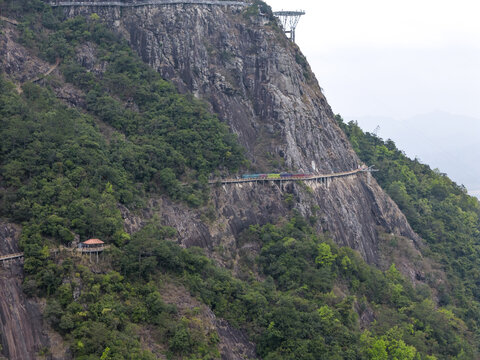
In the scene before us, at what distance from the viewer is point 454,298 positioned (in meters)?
64.2

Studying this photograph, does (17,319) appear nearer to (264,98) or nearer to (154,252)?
(154,252)

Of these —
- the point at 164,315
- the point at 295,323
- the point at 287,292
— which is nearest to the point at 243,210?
the point at 287,292

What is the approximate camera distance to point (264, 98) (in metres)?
66.5

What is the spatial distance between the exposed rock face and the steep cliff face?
85.3 feet

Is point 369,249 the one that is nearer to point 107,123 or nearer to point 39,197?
point 107,123

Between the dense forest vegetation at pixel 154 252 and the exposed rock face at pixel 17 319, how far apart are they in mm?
781

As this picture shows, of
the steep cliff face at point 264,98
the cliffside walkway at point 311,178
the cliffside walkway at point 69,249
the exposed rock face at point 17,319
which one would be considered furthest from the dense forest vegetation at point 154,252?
the steep cliff face at point 264,98

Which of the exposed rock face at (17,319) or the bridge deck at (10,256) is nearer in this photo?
the exposed rock face at (17,319)

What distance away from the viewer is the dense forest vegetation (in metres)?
39.4

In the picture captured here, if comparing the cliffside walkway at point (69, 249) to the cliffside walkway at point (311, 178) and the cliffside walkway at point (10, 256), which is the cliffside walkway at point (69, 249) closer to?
the cliffside walkway at point (10, 256)

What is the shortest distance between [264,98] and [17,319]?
1531 inches

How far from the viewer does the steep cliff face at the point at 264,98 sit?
62.8 m

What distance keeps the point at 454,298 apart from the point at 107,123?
41.1m

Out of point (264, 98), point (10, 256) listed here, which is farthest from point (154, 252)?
point (264, 98)
